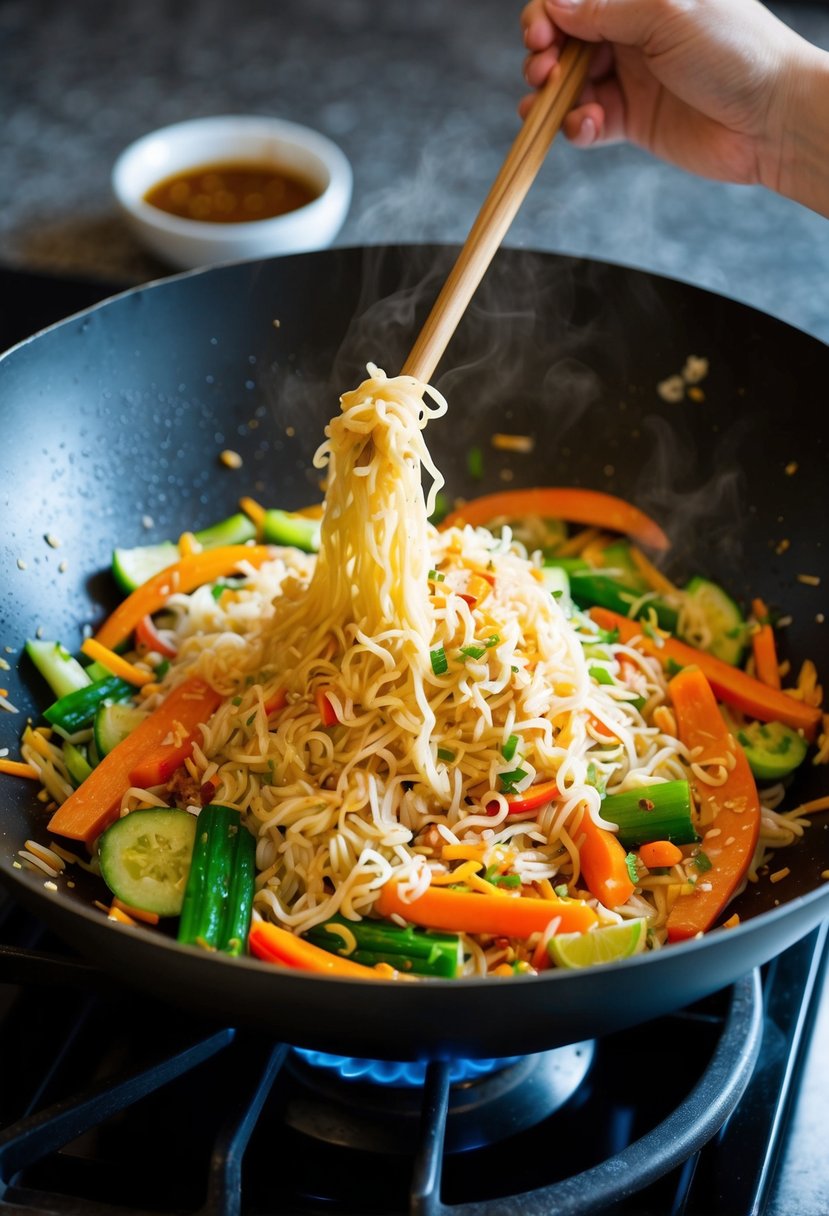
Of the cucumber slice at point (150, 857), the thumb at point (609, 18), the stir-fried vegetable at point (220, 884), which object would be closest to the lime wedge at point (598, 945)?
the stir-fried vegetable at point (220, 884)

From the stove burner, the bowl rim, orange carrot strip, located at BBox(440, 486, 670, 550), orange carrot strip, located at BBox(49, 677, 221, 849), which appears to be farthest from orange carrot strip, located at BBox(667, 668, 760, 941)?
the bowl rim

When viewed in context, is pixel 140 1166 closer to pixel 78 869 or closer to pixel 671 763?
pixel 78 869

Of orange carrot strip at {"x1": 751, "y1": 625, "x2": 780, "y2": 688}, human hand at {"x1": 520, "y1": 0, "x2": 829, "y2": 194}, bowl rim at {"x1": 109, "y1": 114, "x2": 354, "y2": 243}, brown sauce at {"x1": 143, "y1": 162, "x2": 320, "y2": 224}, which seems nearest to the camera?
human hand at {"x1": 520, "y1": 0, "x2": 829, "y2": 194}

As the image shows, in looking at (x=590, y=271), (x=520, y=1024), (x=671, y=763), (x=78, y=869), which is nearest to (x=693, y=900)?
(x=671, y=763)

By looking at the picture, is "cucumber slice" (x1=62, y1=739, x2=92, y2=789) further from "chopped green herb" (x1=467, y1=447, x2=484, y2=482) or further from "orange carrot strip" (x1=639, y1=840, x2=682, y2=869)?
"chopped green herb" (x1=467, y1=447, x2=484, y2=482)

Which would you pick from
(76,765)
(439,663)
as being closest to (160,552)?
(76,765)

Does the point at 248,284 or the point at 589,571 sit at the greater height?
the point at 248,284

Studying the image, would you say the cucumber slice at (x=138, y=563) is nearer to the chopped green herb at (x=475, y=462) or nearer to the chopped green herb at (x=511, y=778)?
the chopped green herb at (x=475, y=462)
